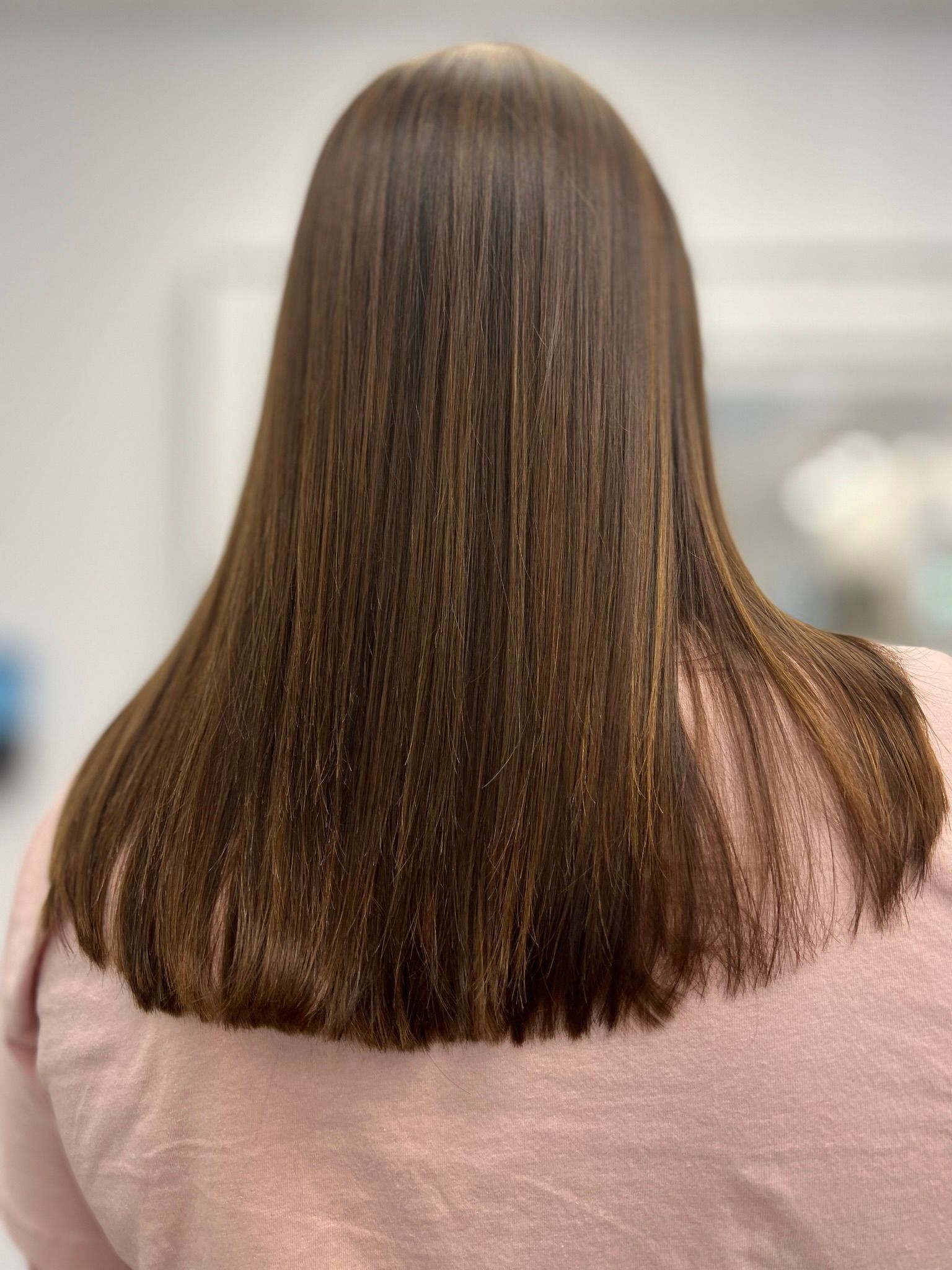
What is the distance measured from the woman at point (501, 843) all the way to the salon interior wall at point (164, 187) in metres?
0.87

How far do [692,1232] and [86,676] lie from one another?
111cm

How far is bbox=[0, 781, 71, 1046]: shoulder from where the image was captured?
0.52m

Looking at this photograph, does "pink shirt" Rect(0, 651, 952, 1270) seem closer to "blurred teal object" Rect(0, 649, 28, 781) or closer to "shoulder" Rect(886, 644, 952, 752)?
"shoulder" Rect(886, 644, 952, 752)

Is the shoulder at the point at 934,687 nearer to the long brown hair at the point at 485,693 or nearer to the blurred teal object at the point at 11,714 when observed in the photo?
the long brown hair at the point at 485,693

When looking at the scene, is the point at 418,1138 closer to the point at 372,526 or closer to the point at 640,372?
the point at 372,526

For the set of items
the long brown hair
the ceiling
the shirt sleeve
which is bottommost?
the shirt sleeve

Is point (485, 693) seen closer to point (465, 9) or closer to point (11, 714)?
point (11, 714)

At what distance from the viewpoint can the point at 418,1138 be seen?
445 millimetres

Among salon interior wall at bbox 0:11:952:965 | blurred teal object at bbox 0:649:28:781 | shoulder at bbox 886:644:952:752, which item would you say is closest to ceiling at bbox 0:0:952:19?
salon interior wall at bbox 0:11:952:965

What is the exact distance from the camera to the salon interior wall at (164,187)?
1.29 meters

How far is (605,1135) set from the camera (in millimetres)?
432

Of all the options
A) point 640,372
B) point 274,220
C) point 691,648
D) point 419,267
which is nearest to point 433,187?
point 419,267

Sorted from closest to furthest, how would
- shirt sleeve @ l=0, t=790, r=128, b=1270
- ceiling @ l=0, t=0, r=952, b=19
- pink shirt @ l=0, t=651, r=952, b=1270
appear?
pink shirt @ l=0, t=651, r=952, b=1270
shirt sleeve @ l=0, t=790, r=128, b=1270
ceiling @ l=0, t=0, r=952, b=19

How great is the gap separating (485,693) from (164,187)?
1.16 m
